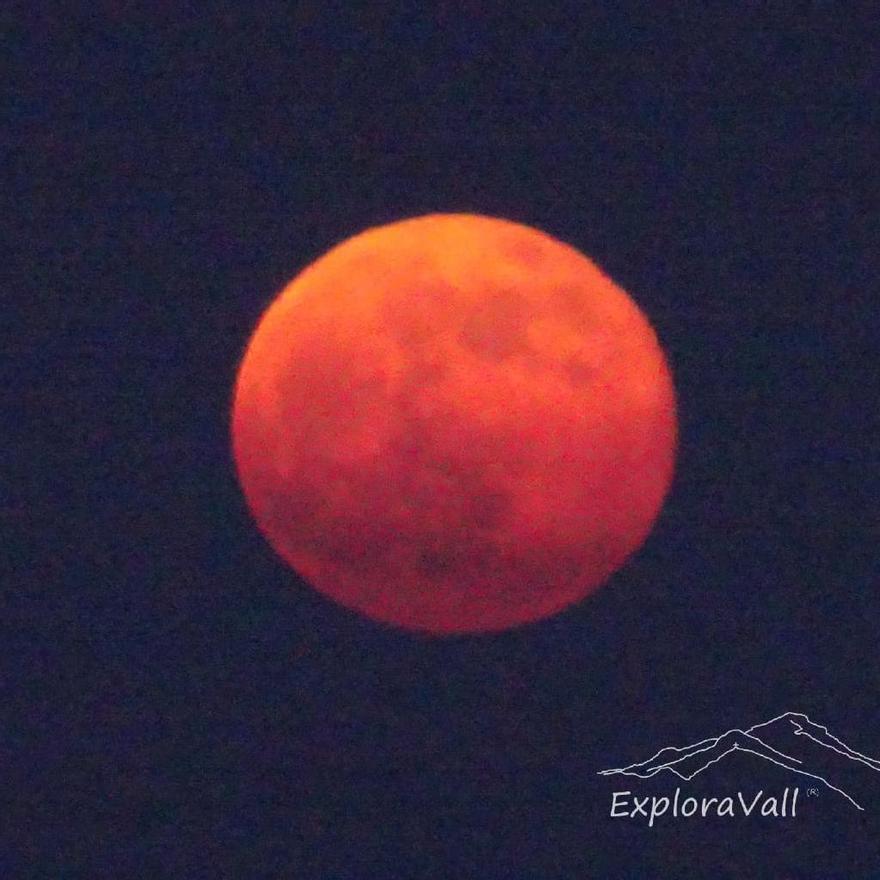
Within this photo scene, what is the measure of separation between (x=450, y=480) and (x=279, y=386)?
1.55m

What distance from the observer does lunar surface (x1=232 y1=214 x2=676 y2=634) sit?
→ 9.27m

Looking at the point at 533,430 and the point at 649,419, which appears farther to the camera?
the point at 649,419

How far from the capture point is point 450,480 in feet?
30.3

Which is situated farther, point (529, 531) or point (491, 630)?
point (491, 630)

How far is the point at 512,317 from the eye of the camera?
947 centimetres

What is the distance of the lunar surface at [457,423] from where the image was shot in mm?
9266

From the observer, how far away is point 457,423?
9.21 m

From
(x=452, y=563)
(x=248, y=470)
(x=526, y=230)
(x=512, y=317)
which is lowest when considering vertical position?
(x=452, y=563)

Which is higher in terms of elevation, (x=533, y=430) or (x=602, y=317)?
(x=602, y=317)

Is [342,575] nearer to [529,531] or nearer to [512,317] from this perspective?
[529,531]

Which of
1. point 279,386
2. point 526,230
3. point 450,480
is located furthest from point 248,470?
point 526,230

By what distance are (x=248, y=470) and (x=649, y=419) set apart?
10.2 ft

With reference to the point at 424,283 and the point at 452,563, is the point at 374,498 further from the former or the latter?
the point at 424,283

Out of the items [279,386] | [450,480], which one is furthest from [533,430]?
[279,386]
